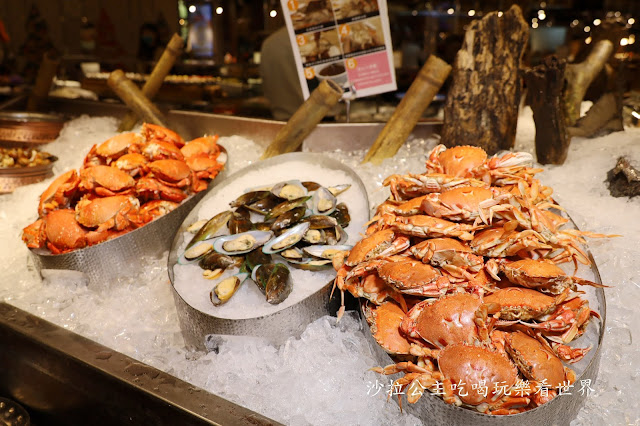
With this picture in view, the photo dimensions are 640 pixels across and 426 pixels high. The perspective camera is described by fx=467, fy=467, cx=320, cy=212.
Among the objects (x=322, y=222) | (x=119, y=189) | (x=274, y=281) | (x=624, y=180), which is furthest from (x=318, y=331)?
(x=624, y=180)

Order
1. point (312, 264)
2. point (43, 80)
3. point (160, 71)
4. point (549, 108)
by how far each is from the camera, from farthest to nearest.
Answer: point (43, 80) → point (160, 71) → point (549, 108) → point (312, 264)

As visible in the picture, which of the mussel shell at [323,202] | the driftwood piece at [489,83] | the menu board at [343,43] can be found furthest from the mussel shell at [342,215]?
the menu board at [343,43]

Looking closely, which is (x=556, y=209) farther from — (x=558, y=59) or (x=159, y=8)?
(x=159, y=8)

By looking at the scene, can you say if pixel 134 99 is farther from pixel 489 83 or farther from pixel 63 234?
pixel 489 83

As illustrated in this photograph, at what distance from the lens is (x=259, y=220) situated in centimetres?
239

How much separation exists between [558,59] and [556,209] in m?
1.03

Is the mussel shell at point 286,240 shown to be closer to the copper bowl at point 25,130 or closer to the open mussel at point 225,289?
the open mussel at point 225,289

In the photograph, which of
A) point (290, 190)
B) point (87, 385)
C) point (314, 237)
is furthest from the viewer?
point (290, 190)

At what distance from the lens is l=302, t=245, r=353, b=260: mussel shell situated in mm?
2000

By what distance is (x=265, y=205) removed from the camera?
7.84ft

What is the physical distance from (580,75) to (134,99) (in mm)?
3309

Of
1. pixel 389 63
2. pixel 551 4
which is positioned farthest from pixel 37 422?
pixel 551 4

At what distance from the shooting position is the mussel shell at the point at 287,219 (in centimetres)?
217

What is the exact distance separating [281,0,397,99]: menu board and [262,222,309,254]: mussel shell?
1478 mm
